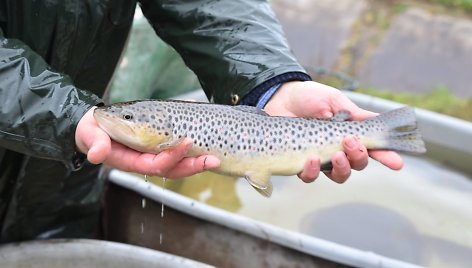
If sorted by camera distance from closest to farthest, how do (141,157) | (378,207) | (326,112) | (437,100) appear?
1. (141,157)
2. (326,112)
3. (378,207)
4. (437,100)

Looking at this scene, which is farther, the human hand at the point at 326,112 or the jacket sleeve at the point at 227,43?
the jacket sleeve at the point at 227,43

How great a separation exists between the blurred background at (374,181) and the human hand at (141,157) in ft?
4.65

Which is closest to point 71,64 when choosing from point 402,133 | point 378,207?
point 402,133

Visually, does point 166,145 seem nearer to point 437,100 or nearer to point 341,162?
point 341,162

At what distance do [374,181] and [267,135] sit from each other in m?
1.70

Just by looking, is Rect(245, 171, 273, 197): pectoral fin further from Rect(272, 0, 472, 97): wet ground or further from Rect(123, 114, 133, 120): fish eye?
Rect(272, 0, 472, 97): wet ground

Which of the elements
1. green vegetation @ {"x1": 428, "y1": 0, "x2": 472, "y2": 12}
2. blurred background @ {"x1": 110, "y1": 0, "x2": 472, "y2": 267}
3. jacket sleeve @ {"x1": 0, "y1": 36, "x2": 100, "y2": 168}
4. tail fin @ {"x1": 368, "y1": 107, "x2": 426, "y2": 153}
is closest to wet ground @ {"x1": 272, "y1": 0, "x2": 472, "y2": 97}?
blurred background @ {"x1": 110, "y1": 0, "x2": 472, "y2": 267}

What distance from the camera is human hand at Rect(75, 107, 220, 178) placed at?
1359mm

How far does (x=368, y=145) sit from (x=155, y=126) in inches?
19.4

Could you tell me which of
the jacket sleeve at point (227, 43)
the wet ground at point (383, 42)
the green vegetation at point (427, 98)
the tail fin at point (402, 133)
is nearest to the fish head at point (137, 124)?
the jacket sleeve at point (227, 43)

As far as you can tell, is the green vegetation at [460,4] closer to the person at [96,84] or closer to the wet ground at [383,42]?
the wet ground at [383,42]

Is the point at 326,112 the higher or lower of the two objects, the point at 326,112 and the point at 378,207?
the higher

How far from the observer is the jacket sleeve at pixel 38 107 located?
1397 mm

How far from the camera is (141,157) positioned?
1.40 metres
